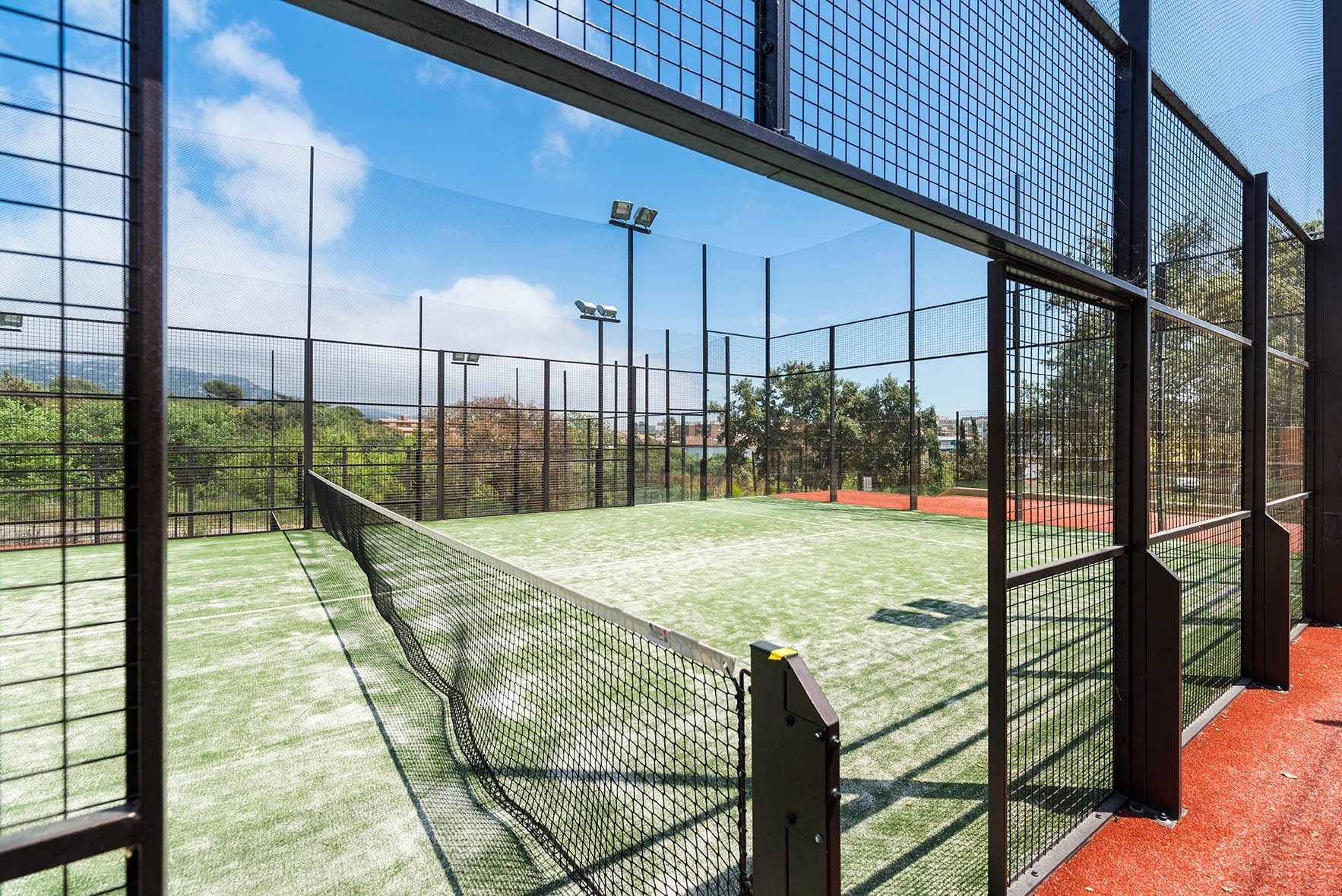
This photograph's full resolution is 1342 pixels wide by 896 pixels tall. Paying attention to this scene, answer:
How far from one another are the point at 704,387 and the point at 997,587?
1365 cm

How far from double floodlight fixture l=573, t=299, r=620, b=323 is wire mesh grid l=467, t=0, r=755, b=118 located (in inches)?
497

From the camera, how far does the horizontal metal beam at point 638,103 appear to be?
95 centimetres

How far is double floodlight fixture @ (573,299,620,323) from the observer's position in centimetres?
1377

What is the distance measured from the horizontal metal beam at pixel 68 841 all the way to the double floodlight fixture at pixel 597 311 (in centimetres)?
1343

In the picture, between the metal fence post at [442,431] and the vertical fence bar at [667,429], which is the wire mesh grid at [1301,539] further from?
the metal fence post at [442,431]

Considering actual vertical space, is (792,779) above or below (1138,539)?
below

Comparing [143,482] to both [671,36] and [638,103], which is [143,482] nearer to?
[638,103]

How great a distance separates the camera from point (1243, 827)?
2209mm

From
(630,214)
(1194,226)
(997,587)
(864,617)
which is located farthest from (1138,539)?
(630,214)

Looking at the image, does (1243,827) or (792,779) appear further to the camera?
(1243,827)

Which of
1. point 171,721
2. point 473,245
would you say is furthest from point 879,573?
point 473,245

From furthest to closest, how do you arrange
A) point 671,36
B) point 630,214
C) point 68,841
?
point 630,214 < point 671,36 < point 68,841

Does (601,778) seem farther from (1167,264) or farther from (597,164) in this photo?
(597,164)

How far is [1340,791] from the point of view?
2414 mm
